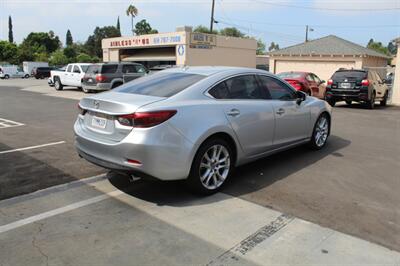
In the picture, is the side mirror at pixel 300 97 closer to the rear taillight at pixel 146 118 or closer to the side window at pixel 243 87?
the side window at pixel 243 87

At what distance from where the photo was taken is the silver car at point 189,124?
166 inches

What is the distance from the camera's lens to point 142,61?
40.9 m

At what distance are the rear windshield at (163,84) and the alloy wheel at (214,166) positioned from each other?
89 centimetres

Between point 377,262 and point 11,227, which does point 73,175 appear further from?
point 377,262

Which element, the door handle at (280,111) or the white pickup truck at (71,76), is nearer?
the door handle at (280,111)

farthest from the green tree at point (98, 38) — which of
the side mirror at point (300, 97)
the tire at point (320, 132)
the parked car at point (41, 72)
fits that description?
the side mirror at point (300, 97)

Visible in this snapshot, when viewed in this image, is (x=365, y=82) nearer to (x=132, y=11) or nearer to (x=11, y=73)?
(x=11, y=73)

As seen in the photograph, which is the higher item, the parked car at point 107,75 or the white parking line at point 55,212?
the parked car at point 107,75

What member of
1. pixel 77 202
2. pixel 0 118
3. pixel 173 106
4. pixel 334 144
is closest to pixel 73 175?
pixel 77 202

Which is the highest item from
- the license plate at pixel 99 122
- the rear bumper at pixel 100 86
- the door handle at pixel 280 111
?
the door handle at pixel 280 111

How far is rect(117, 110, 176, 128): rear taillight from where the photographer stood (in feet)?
13.6

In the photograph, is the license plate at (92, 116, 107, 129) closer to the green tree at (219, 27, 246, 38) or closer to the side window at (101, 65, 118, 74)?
the side window at (101, 65, 118, 74)

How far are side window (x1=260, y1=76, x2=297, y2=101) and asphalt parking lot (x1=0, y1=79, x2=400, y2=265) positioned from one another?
1104mm

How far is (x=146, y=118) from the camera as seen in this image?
4.15 m
